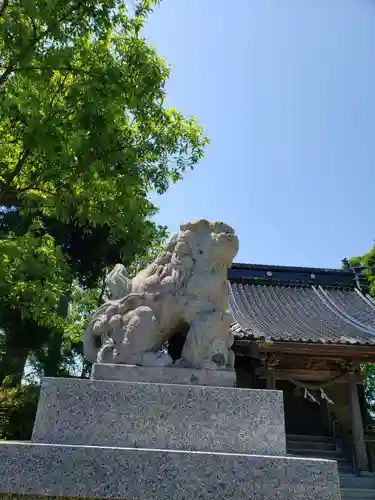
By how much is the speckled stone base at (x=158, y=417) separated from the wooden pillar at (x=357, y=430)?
700 centimetres

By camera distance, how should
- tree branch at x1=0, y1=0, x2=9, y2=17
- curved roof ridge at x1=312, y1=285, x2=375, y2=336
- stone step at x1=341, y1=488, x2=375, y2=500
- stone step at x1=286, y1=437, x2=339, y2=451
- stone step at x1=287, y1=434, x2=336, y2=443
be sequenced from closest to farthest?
tree branch at x1=0, y1=0, x2=9, y2=17, stone step at x1=341, y1=488, x2=375, y2=500, stone step at x1=286, y1=437, x2=339, y2=451, stone step at x1=287, y1=434, x2=336, y2=443, curved roof ridge at x1=312, y1=285, x2=375, y2=336

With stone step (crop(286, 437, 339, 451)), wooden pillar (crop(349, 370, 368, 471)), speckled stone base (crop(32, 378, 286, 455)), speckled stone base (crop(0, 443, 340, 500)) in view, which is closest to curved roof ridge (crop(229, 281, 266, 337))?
wooden pillar (crop(349, 370, 368, 471))

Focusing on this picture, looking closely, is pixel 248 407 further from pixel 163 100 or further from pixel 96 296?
pixel 96 296

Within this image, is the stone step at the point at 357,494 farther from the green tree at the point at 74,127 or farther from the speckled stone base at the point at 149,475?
the speckled stone base at the point at 149,475

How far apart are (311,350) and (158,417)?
6075mm

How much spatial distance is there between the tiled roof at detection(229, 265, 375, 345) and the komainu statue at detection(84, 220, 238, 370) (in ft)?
16.6

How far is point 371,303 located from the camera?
12.2 m

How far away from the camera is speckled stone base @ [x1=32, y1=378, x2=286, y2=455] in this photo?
2598 millimetres

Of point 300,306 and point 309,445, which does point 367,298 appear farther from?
point 309,445

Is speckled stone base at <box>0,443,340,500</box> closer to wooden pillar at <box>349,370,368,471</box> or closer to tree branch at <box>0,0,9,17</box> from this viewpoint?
tree branch at <box>0,0,9,17</box>

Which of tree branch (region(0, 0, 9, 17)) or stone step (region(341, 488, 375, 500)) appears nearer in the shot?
tree branch (region(0, 0, 9, 17))

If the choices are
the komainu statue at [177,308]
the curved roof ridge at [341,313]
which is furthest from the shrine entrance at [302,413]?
the komainu statue at [177,308]

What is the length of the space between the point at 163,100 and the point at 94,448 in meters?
4.95

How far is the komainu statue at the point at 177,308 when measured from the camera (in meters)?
3.01
